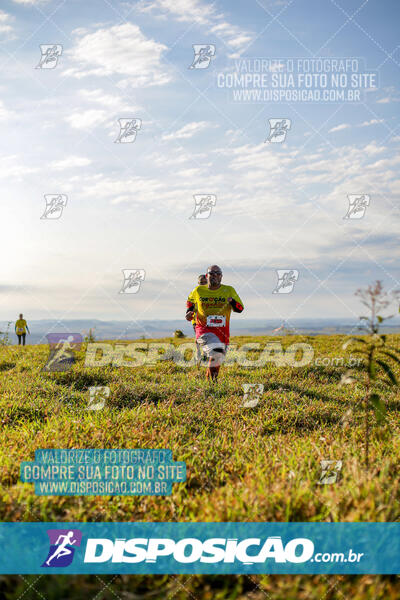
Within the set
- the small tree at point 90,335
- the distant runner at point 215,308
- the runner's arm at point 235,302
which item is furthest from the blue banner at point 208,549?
the small tree at point 90,335

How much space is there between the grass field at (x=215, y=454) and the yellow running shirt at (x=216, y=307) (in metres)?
1.18

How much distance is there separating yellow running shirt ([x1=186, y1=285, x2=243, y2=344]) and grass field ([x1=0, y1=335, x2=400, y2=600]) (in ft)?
3.86

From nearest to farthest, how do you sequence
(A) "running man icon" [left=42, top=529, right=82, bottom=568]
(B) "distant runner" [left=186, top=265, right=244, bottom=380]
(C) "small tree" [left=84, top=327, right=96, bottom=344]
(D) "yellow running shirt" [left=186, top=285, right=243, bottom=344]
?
1. (A) "running man icon" [left=42, top=529, right=82, bottom=568]
2. (B) "distant runner" [left=186, top=265, right=244, bottom=380]
3. (D) "yellow running shirt" [left=186, top=285, right=243, bottom=344]
4. (C) "small tree" [left=84, top=327, right=96, bottom=344]

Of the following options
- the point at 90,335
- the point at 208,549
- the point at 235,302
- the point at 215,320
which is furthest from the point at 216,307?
the point at 90,335

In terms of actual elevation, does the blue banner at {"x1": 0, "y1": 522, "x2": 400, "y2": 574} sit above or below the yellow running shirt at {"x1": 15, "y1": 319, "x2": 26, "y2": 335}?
below

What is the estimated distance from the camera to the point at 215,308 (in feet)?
33.1

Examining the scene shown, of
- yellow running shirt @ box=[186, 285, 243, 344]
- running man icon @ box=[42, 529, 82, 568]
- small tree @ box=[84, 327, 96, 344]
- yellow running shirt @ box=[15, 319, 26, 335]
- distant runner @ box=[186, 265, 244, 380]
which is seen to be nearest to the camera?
running man icon @ box=[42, 529, 82, 568]

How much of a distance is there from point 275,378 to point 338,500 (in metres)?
6.23

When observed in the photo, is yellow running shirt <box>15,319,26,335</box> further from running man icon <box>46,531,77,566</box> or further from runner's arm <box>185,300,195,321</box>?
running man icon <box>46,531,77,566</box>

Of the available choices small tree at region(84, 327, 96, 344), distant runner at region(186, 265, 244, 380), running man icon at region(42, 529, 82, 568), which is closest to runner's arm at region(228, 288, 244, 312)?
distant runner at region(186, 265, 244, 380)

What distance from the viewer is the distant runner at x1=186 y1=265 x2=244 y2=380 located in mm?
9930

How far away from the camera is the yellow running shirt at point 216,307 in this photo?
396 inches

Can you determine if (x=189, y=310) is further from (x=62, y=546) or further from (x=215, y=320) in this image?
(x=62, y=546)

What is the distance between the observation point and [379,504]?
3273 mm
